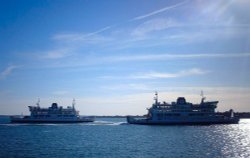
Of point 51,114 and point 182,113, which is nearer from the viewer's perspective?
point 182,113

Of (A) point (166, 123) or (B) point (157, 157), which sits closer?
(B) point (157, 157)

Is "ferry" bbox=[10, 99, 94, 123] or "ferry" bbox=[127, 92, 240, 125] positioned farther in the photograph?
"ferry" bbox=[10, 99, 94, 123]

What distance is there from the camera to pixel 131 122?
509ft

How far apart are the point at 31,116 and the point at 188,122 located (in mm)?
73477

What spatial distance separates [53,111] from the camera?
6319 inches

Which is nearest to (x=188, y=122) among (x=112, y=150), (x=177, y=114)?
(x=177, y=114)

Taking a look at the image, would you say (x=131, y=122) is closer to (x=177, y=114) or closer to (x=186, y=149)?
(x=177, y=114)

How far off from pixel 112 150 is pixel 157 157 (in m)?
10.6

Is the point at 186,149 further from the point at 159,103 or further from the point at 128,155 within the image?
the point at 159,103

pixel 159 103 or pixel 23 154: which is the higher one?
pixel 159 103

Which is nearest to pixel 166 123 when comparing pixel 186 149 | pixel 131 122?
pixel 131 122

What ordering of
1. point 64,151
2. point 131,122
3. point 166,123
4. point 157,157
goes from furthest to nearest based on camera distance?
point 131,122 → point 166,123 → point 64,151 → point 157,157

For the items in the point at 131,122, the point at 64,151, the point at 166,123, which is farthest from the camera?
the point at 131,122

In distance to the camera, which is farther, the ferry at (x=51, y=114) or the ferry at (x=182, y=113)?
the ferry at (x=51, y=114)
